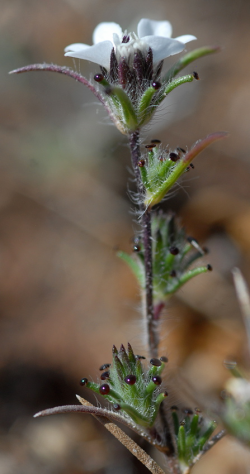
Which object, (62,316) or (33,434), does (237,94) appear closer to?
(62,316)

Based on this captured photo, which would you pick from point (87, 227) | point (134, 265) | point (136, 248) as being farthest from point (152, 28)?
point (87, 227)

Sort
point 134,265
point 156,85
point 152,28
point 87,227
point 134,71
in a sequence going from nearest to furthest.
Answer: point 156,85 < point 134,71 < point 152,28 < point 134,265 < point 87,227

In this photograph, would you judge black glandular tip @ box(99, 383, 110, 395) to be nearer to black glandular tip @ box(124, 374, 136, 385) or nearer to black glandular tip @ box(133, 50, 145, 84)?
black glandular tip @ box(124, 374, 136, 385)

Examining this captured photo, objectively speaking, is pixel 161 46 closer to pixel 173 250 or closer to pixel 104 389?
pixel 173 250

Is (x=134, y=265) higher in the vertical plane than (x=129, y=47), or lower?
lower

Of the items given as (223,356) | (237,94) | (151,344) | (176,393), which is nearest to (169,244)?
(151,344)

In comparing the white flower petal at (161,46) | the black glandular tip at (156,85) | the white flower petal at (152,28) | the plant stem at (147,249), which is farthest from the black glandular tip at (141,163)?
the white flower petal at (152,28)
